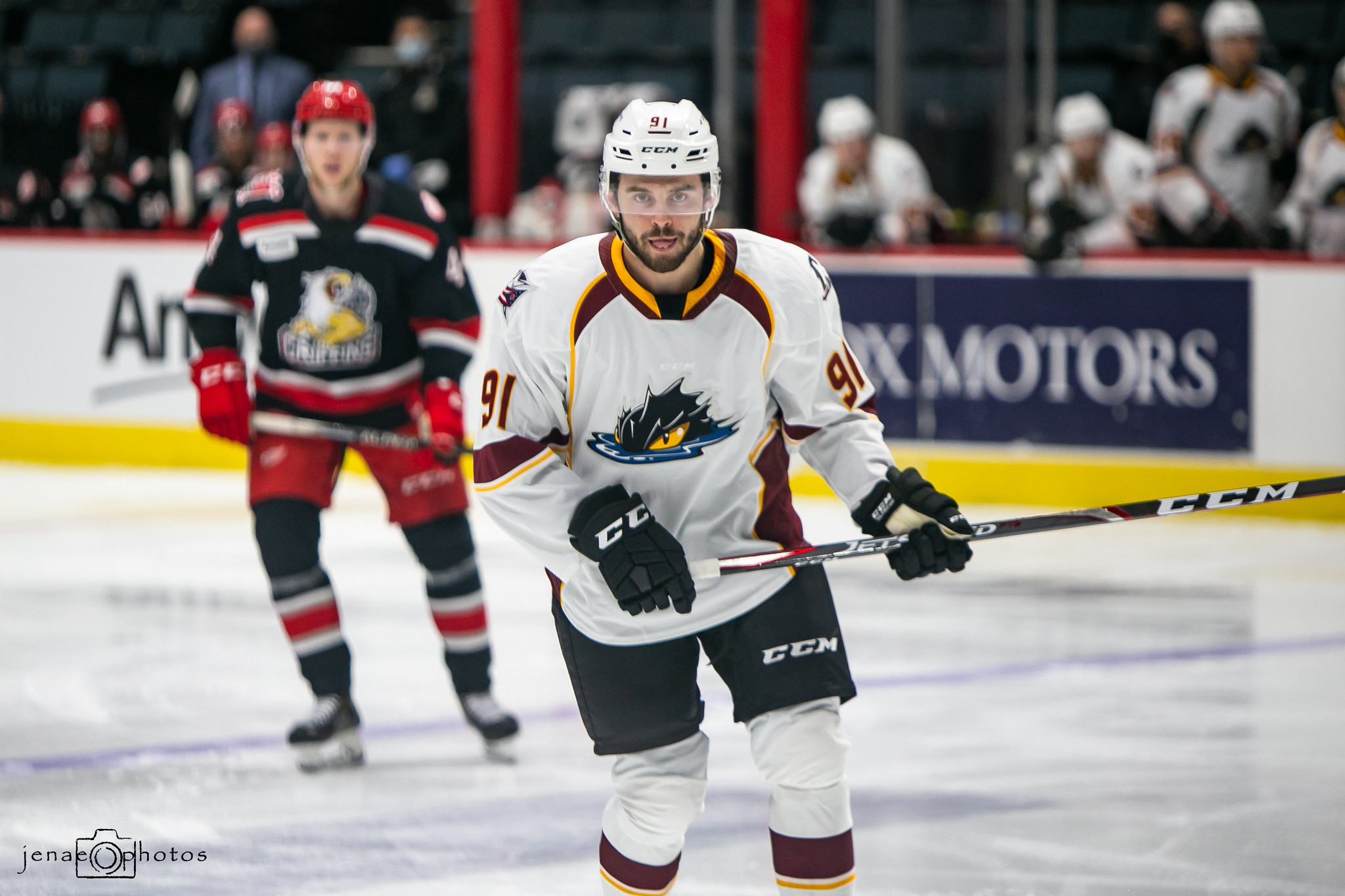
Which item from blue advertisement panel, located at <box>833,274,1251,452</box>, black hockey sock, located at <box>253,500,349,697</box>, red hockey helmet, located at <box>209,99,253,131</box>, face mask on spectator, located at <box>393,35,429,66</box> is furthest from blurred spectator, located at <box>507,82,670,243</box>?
black hockey sock, located at <box>253,500,349,697</box>

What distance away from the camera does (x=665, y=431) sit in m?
2.61

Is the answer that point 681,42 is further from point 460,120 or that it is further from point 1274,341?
point 1274,341

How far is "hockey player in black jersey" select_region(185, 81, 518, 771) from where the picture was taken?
398 centimetres

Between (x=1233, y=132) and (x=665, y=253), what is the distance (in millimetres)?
5005

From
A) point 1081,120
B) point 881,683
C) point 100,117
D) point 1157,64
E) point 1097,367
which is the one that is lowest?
point 881,683

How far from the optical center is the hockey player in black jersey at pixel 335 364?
398 centimetres

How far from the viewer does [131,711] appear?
4.44 m

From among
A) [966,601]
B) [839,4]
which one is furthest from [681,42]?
[966,601]

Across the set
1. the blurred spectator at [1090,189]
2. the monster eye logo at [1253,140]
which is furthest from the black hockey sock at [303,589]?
the monster eye logo at [1253,140]

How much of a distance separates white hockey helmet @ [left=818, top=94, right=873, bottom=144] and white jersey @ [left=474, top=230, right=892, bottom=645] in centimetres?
494

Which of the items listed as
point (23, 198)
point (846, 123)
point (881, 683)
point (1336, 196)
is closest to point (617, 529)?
point (881, 683)

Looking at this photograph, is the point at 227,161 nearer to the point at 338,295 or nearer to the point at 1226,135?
the point at 1226,135

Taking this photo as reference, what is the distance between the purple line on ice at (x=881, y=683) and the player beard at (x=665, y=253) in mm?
1964

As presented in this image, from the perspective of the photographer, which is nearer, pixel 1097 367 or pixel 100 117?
pixel 1097 367
